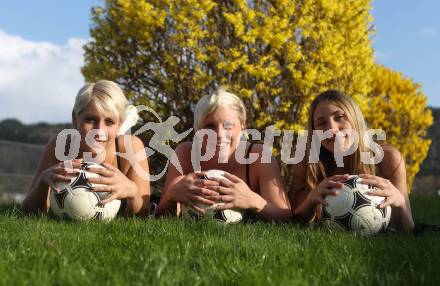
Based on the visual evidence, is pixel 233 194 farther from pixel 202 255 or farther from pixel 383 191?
pixel 202 255

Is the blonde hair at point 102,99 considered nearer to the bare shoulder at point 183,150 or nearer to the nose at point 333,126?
the bare shoulder at point 183,150

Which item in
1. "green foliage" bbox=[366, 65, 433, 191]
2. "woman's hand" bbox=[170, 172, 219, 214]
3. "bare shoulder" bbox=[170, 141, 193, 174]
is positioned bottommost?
"woman's hand" bbox=[170, 172, 219, 214]

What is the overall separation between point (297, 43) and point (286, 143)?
147 cm

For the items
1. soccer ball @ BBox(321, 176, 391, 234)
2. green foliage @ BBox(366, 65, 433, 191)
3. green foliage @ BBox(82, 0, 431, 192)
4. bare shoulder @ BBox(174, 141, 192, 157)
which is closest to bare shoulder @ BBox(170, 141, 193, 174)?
bare shoulder @ BBox(174, 141, 192, 157)

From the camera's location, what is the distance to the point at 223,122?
5230mm

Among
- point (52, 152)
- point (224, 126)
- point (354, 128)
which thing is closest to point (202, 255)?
point (224, 126)

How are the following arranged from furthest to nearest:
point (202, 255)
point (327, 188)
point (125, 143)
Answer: point (125, 143) → point (327, 188) → point (202, 255)

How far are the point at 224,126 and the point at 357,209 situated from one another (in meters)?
1.43

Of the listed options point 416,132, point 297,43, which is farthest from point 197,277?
point 416,132

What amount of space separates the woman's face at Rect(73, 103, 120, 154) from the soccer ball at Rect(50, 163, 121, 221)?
39 cm

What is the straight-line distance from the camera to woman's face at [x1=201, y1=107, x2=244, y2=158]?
522 cm

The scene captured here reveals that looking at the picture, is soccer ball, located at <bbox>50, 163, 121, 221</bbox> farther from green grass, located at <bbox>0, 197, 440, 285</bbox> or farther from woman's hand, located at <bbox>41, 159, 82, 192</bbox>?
green grass, located at <bbox>0, 197, 440, 285</bbox>

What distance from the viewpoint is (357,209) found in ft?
15.0

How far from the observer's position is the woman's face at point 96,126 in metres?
5.10
